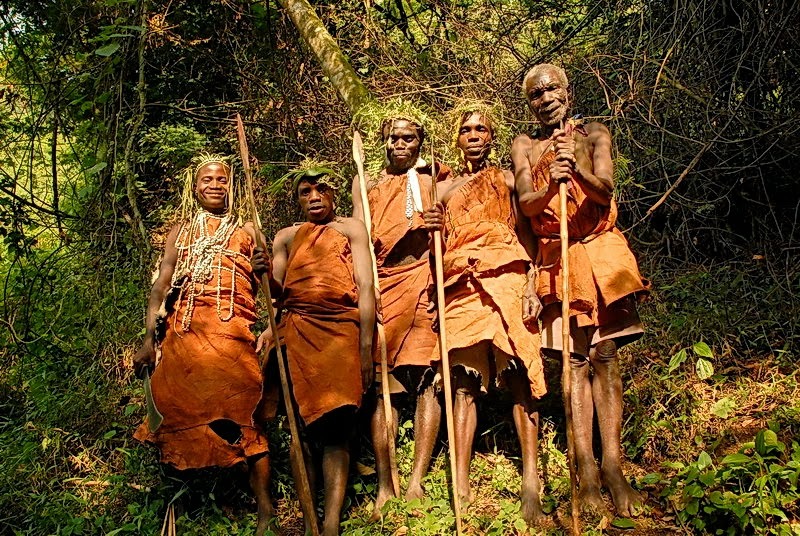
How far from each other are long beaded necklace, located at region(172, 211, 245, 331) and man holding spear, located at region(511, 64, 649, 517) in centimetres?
183

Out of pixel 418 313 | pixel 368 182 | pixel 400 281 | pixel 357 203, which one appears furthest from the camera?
pixel 368 182

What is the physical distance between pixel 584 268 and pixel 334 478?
1.84 m

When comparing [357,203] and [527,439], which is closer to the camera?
[527,439]

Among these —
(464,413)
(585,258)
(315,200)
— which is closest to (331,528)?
(464,413)

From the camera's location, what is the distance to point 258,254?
13.8 feet

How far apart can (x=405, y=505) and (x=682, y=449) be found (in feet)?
5.60

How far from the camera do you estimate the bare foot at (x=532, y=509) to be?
3977mm

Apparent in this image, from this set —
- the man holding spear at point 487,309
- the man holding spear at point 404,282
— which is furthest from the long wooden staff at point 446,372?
the man holding spear at point 404,282

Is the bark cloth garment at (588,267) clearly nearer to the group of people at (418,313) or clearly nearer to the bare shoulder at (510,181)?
the group of people at (418,313)

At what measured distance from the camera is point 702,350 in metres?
4.84

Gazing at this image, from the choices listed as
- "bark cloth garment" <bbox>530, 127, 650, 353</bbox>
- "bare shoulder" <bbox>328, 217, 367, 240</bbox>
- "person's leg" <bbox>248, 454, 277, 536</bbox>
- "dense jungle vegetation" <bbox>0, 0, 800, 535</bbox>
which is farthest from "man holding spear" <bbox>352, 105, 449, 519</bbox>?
"bark cloth garment" <bbox>530, 127, 650, 353</bbox>

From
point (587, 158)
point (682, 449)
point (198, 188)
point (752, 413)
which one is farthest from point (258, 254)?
point (752, 413)

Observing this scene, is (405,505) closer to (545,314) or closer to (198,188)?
(545,314)

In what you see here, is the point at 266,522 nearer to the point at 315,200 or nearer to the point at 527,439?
the point at 527,439
